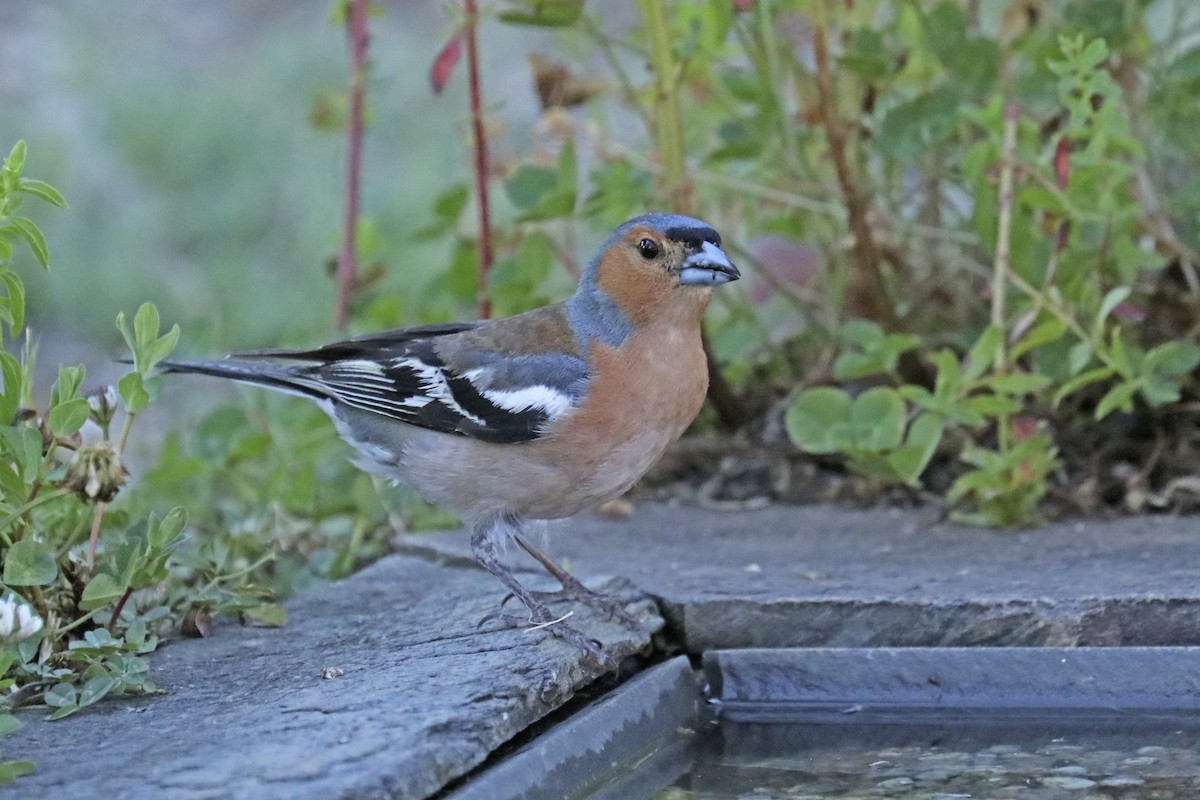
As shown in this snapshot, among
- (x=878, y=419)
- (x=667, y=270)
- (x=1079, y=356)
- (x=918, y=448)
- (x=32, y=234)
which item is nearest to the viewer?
(x=32, y=234)

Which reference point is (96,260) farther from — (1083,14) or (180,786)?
(180,786)

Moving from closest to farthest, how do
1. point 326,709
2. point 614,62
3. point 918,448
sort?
point 326,709
point 918,448
point 614,62

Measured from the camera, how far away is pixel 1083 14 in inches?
168

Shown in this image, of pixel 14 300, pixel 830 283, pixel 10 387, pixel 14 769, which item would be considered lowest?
pixel 14 769

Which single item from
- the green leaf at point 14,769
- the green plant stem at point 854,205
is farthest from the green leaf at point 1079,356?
the green leaf at point 14,769

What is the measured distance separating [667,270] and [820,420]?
721 mm

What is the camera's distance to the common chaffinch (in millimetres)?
3486

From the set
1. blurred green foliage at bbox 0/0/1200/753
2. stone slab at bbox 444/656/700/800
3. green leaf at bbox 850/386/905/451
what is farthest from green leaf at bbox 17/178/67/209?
green leaf at bbox 850/386/905/451


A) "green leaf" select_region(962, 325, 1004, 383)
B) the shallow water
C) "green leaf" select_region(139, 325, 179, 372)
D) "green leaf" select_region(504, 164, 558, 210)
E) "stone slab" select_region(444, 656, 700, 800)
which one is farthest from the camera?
"green leaf" select_region(504, 164, 558, 210)

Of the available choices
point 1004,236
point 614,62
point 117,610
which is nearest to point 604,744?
point 117,610

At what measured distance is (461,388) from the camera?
12.1 feet

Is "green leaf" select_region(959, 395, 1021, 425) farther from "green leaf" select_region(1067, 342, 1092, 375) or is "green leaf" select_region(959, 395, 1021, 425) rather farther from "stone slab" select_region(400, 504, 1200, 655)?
"stone slab" select_region(400, 504, 1200, 655)

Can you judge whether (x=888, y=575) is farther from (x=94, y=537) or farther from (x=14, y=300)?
(x=14, y=300)

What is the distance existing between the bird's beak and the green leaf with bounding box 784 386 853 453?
2.03 feet
